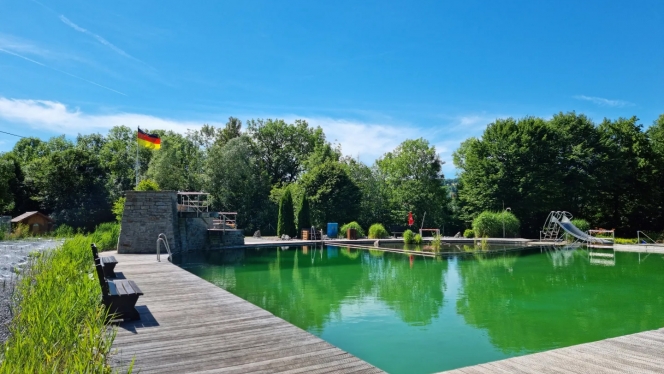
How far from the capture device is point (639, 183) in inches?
928

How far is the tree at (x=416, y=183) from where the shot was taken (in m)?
25.2

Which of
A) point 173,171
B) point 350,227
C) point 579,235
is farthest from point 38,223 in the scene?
point 579,235

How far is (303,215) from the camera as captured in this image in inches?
848

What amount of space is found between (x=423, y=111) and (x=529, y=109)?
316 inches

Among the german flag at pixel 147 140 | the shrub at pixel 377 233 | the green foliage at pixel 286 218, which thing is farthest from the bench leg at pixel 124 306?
the shrub at pixel 377 233

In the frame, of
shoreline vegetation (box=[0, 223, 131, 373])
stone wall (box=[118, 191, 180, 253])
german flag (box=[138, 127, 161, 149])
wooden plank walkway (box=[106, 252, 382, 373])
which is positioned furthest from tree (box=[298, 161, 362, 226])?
shoreline vegetation (box=[0, 223, 131, 373])

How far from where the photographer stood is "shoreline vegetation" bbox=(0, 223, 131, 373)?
2.19m

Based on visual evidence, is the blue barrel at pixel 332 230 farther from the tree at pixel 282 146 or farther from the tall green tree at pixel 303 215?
the tree at pixel 282 146

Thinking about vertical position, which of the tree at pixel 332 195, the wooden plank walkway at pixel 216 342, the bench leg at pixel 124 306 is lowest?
the wooden plank walkway at pixel 216 342

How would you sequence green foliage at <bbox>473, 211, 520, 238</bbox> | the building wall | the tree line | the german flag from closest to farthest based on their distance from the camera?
1. the german flag
2. the building wall
3. green foliage at <bbox>473, 211, 520, 238</bbox>
4. the tree line

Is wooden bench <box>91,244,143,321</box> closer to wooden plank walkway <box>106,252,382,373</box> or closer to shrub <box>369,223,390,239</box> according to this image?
wooden plank walkway <box>106,252,382,373</box>

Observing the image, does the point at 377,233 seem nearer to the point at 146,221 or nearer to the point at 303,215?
the point at 303,215

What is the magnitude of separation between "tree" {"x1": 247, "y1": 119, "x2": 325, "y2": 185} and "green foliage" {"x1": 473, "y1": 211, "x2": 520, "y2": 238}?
13.6 m

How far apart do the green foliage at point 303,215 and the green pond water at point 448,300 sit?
7.48 meters
